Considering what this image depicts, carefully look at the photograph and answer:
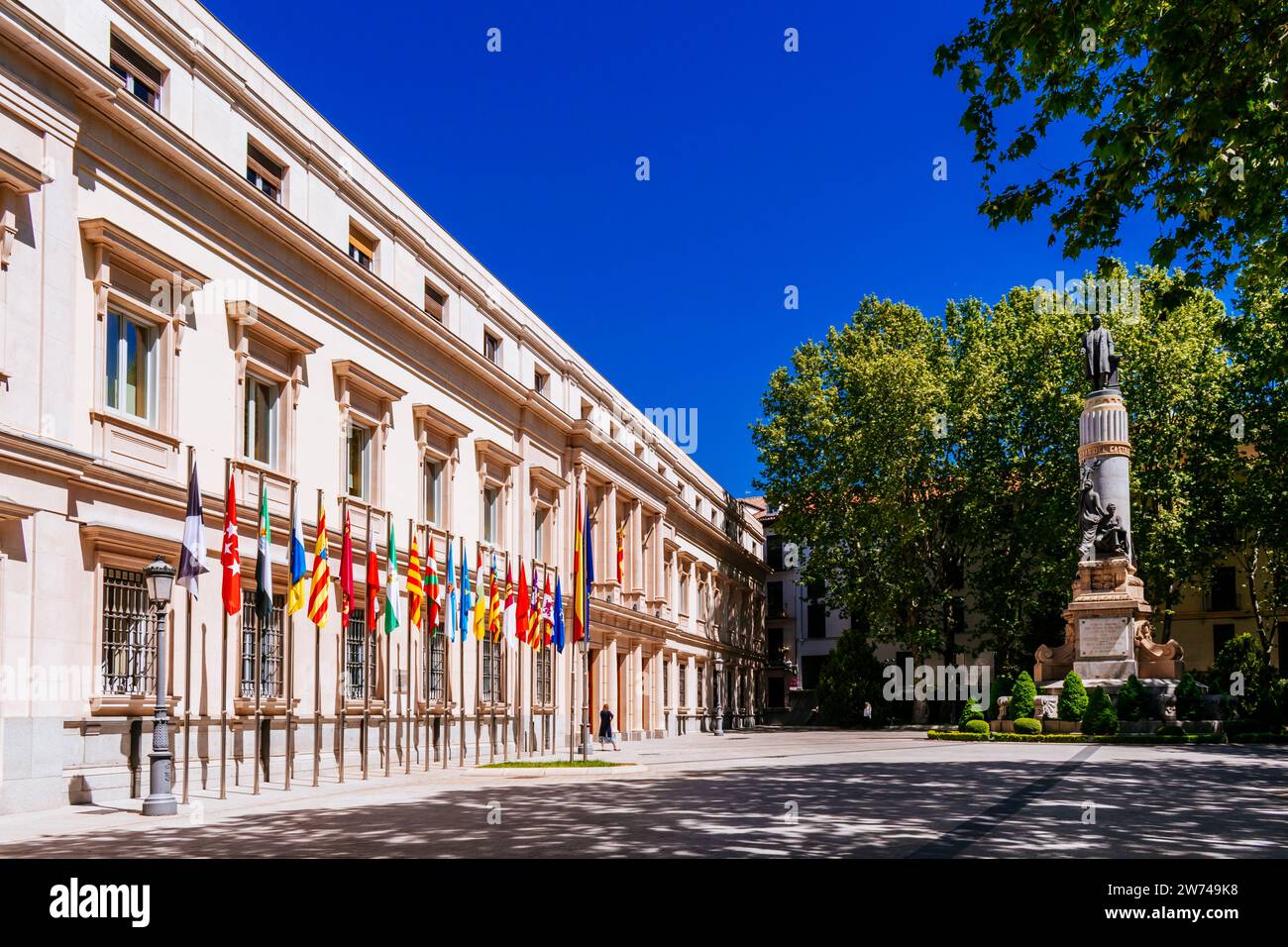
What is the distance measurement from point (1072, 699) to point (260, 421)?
909 inches

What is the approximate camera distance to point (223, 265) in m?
22.3

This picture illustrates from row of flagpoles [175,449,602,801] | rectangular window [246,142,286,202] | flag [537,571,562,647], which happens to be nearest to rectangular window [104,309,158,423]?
row of flagpoles [175,449,602,801]

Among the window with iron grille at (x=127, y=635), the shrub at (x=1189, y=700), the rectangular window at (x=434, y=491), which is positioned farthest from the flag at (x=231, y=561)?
the shrub at (x=1189, y=700)

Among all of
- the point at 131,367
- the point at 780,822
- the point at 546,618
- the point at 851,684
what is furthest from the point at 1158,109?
the point at 851,684

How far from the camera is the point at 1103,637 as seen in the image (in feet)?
114

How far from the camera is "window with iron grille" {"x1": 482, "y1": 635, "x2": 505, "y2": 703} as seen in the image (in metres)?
33.6

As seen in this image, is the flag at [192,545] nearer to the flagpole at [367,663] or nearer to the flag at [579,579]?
the flagpole at [367,663]

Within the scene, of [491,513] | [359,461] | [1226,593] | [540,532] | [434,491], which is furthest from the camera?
[1226,593]

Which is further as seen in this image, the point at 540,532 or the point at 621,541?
the point at 621,541

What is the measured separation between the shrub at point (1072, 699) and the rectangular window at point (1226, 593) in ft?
109

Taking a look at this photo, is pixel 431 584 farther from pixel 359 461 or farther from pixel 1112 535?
pixel 1112 535

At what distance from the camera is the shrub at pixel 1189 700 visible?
110 feet
